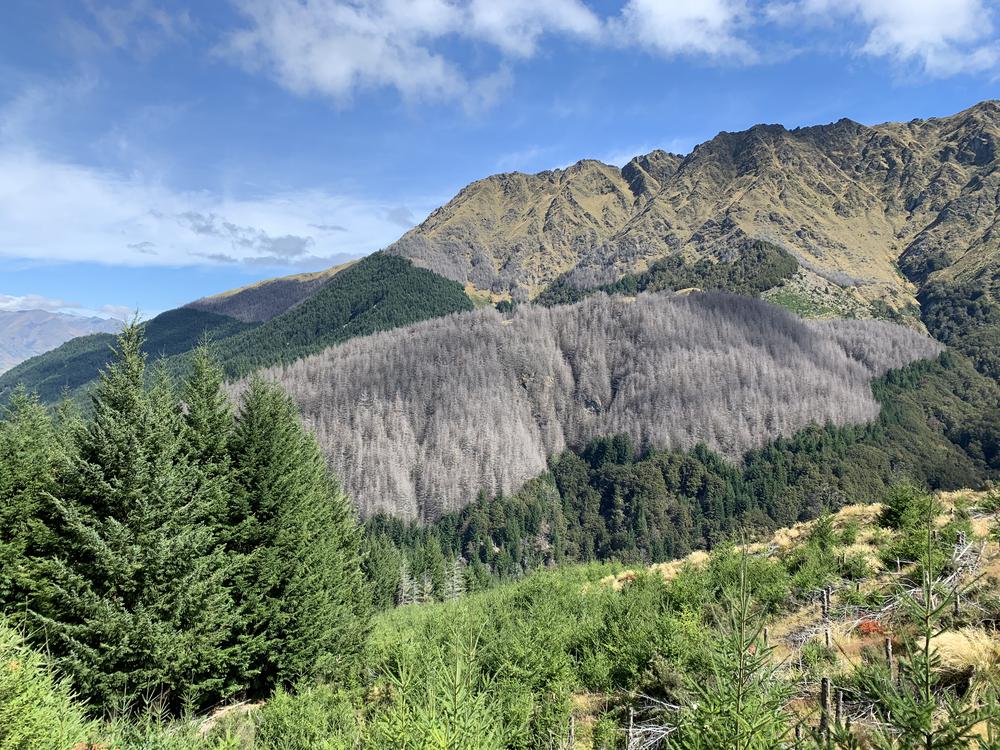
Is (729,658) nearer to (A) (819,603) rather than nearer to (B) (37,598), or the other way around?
(A) (819,603)

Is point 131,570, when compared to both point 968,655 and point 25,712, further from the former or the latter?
point 968,655

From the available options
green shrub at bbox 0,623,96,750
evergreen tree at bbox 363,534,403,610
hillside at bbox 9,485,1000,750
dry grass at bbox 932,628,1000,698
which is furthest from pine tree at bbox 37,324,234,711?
evergreen tree at bbox 363,534,403,610

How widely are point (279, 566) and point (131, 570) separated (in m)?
6.60

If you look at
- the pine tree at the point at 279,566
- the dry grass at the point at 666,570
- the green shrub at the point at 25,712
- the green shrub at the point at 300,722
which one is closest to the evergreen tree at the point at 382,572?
the dry grass at the point at 666,570

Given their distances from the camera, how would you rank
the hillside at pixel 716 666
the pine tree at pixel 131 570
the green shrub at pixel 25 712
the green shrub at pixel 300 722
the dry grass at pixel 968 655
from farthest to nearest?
the pine tree at pixel 131 570
the green shrub at pixel 300 722
the green shrub at pixel 25 712
the dry grass at pixel 968 655
the hillside at pixel 716 666

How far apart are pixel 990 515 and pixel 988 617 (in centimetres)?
1398

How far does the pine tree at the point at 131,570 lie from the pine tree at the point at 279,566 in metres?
2.23

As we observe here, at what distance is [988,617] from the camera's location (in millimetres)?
12539

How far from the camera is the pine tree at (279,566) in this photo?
2333cm

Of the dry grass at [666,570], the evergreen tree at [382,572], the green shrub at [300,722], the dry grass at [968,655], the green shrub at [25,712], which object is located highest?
the green shrub at [25,712]

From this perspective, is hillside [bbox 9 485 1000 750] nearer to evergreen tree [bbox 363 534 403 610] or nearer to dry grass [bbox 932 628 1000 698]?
dry grass [bbox 932 628 1000 698]

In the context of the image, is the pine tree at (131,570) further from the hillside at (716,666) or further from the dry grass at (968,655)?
the dry grass at (968,655)

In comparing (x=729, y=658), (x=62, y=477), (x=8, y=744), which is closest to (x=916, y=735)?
(x=729, y=658)

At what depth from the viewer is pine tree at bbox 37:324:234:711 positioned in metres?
17.7
